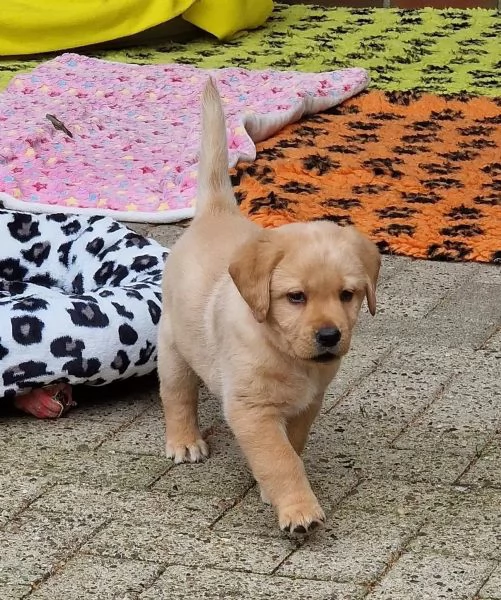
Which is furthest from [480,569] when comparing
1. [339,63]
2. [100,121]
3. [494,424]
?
[339,63]

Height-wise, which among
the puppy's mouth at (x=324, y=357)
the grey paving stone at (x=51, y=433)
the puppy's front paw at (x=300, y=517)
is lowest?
the grey paving stone at (x=51, y=433)

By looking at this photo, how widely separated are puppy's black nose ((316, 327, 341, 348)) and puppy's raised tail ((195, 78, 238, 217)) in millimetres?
686

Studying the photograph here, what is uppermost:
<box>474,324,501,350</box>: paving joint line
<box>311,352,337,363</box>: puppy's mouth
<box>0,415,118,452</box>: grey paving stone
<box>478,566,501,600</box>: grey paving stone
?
<box>311,352,337,363</box>: puppy's mouth

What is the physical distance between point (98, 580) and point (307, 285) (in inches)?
26.8

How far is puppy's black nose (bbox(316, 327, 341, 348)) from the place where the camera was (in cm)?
224

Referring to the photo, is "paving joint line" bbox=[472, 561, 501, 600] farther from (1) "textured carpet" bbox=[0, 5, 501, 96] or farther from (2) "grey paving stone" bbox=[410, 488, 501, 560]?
(1) "textured carpet" bbox=[0, 5, 501, 96]

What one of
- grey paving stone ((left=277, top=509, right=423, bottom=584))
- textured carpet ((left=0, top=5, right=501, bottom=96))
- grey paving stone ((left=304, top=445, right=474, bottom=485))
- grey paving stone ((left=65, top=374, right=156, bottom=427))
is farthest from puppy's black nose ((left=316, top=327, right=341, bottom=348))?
textured carpet ((left=0, top=5, right=501, bottom=96))

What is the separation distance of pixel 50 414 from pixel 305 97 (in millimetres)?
2987

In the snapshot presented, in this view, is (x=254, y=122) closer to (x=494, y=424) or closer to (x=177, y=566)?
(x=494, y=424)

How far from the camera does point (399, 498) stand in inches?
100

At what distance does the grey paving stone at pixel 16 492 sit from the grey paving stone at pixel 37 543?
0.12 ft

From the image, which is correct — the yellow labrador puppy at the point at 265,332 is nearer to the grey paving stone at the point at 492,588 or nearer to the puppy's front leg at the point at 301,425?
the puppy's front leg at the point at 301,425

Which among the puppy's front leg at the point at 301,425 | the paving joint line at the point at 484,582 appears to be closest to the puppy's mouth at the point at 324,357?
the puppy's front leg at the point at 301,425

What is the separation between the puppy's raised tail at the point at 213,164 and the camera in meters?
2.86
